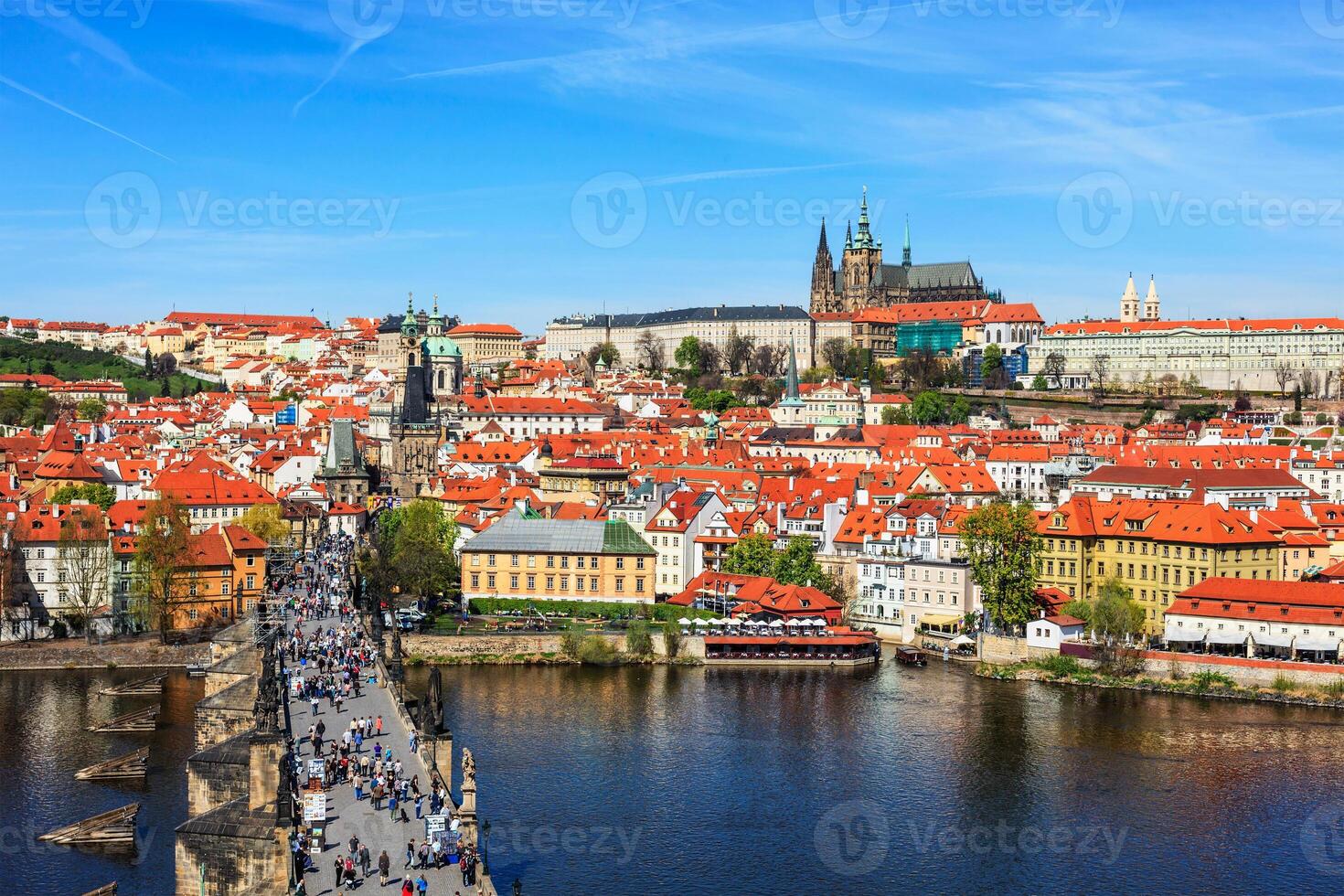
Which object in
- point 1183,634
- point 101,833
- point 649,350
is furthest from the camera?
point 649,350

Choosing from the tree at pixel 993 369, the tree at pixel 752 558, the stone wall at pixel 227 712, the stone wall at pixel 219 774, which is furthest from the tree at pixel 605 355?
the stone wall at pixel 219 774

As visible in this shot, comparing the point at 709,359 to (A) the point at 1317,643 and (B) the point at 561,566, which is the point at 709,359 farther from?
(A) the point at 1317,643

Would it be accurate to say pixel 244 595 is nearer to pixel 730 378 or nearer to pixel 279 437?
pixel 279 437

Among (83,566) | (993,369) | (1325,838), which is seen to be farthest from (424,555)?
(993,369)

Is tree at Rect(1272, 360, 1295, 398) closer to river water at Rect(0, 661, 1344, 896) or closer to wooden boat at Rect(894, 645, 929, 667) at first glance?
wooden boat at Rect(894, 645, 929, 667)

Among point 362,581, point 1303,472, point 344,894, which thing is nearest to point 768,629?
point 362,581

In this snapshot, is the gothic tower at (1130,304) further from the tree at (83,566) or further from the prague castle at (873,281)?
the tree at (83,566)
